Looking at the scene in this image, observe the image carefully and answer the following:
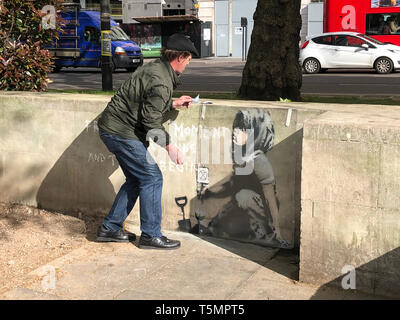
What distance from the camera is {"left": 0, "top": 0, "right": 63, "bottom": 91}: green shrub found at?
21.6ft

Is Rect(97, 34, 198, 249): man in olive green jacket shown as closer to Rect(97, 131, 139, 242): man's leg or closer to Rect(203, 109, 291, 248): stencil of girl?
Rect(97, 131, 139, 242): man's leg

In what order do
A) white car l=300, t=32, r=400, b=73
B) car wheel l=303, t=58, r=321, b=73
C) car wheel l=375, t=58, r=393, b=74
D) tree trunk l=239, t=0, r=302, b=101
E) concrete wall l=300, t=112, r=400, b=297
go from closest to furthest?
concrete wall l=300, t=112, r=400, b=297
tree trunk l=239, t=0, r=302, b=101
car wheel l=375, t=58, r=393, b=74
white car l=300, t=32, r=400, b=73
car wheel l=303, t=58, r=321, b=73

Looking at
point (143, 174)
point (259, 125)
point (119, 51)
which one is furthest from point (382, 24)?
point (143, 174)

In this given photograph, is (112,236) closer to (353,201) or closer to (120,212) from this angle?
(120,212)

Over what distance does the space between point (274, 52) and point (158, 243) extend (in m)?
4.41

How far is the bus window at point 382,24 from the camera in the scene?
25359 millimetres

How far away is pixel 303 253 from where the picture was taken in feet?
13.7

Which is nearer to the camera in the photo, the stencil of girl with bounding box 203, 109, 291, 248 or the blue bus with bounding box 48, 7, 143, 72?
the stencil of girl with bounding box 203, 109, 291, 248

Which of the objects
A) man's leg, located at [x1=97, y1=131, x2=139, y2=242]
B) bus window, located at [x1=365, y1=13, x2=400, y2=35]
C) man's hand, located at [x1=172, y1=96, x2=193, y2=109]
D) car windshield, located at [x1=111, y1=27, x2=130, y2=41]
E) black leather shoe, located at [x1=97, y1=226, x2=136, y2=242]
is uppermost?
bus window, located at [x1=365, y1=13, x2=400, y2=35]

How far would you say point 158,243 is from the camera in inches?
190

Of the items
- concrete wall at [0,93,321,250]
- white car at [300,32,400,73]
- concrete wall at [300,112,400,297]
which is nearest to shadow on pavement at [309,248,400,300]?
concrete wall at [300,112,400,297]

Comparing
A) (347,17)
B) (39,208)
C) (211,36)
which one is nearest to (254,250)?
(39,208)

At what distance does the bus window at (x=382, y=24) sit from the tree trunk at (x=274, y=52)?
60.7 ft
